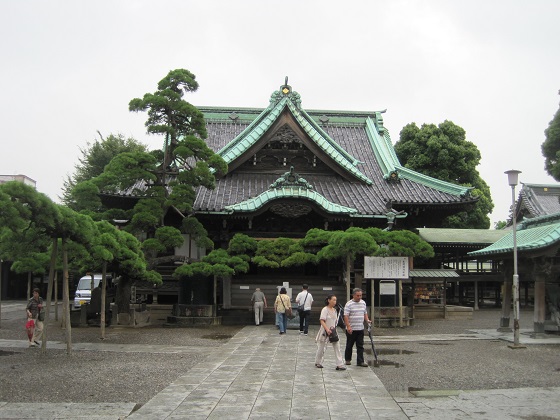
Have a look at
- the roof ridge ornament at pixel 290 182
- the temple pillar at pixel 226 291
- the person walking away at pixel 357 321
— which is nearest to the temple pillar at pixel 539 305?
the person walking away at pixel 357 321

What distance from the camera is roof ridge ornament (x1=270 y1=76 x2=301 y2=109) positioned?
2836cm

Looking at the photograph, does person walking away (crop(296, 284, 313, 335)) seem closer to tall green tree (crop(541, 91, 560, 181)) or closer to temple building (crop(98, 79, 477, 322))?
temple building (crop(98, 79, 477, 322))

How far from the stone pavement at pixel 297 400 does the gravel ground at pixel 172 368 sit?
19.4 inches

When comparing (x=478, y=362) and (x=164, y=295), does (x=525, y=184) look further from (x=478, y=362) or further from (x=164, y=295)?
(x=478, y=362)

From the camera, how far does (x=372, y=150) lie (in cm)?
3150

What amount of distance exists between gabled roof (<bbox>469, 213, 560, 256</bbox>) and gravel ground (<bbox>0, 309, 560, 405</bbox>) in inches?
115

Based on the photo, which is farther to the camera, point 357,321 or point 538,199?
point 538,199

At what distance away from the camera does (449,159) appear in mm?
41781

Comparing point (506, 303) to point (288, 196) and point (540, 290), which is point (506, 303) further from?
point (288, 196)

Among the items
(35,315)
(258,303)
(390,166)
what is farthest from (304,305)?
(390,166)

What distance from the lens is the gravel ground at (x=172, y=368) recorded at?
958 cm

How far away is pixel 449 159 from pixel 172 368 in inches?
1339

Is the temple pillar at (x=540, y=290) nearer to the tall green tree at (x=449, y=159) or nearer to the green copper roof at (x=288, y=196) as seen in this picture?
the green copper roof at (x=288, y=196)

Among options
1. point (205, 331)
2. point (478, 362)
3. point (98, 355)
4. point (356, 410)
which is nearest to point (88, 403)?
point (356, 410)
